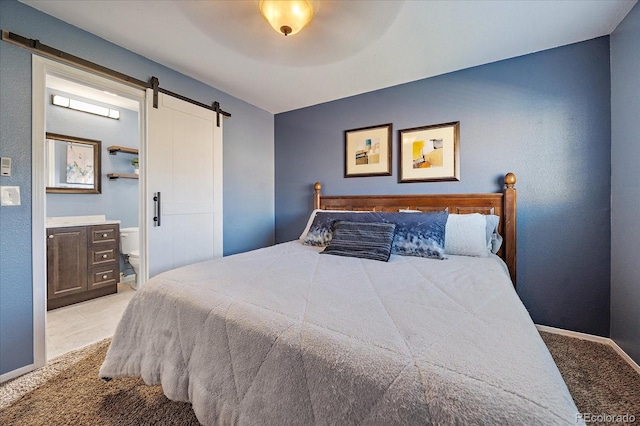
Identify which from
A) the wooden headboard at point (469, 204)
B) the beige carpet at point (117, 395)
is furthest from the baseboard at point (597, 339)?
the wooden headboard at point (469, 204)

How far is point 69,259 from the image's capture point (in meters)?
2.82

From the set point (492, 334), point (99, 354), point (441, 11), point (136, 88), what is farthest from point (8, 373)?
point (441, 11)

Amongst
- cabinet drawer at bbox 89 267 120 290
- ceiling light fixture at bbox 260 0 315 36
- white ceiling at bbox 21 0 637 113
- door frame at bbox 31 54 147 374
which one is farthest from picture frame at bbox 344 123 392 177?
cabinet drawer at bbox 89 267 120 290

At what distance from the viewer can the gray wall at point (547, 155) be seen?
2041mm

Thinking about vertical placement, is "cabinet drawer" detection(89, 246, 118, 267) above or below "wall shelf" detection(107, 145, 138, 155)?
below

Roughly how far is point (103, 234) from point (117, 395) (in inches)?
91.6

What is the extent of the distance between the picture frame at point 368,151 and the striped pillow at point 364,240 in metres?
1.05

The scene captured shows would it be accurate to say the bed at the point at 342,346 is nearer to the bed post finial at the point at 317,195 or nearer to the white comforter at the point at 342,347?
the white comforter at the point at 342,347

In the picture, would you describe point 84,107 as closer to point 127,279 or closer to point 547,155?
point 127,279

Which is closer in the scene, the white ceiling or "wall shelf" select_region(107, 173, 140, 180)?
the white ceiling

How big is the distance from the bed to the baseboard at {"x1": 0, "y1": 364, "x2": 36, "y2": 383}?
84cm

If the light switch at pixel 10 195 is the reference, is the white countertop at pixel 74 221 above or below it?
below

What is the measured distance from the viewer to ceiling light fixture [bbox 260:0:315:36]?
4.60 feet

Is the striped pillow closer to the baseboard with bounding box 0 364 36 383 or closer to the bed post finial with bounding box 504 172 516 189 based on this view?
the bed post finial with bounding box 504 172 516 189
